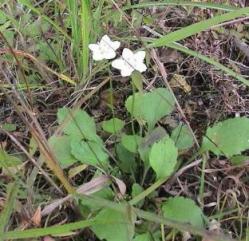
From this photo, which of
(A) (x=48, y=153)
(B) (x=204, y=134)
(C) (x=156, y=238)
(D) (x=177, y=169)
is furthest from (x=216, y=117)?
(A) (x=48, y=153)

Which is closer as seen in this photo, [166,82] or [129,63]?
[129,63]

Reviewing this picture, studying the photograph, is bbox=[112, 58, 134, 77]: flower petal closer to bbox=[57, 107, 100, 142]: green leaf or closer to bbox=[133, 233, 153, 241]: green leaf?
bbox=[57, 107, 100, 142]: green leaf

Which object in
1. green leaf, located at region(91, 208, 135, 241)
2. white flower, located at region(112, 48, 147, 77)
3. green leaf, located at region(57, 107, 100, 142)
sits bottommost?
green leaf, located at region(91, 208, 135, 241)

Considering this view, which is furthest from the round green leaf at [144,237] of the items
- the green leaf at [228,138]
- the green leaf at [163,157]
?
the green leaf at [228,138]

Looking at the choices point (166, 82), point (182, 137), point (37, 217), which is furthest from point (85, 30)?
point (37, 217)

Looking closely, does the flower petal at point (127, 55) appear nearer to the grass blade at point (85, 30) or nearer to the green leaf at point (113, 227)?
the grass blade at point (85, 30)

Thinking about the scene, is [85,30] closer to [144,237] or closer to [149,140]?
[149,140]

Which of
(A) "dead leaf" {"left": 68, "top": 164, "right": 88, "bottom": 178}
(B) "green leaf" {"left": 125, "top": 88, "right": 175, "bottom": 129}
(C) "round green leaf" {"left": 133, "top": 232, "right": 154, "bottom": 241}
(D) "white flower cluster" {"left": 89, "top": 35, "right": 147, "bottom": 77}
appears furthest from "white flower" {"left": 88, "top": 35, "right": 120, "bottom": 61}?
(C) "round green leaf" {"left": 133, "top": 232, "right": 154, "bottom": 241}
